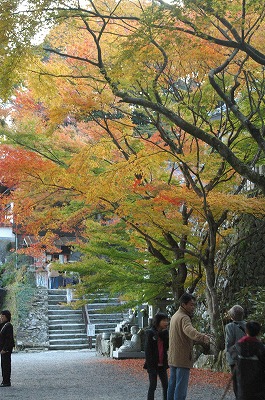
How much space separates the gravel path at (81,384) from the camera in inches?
475

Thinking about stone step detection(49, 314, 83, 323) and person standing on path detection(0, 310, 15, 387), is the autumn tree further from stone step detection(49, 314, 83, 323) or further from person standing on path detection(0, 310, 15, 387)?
stone step detection(49, 314, 83, 323)

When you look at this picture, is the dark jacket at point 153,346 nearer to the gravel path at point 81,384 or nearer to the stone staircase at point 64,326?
the gravel path at point 81,384

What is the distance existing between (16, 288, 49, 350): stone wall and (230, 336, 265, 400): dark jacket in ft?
82.1

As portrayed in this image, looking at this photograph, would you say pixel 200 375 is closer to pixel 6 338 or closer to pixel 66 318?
pixel 6 338

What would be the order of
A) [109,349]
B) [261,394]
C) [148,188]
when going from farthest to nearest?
1. [109,349]
2. [148,188]
3. [261,394]

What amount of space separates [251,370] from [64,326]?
1038 inches

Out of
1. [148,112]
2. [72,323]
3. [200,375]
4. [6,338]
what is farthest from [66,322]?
[6,338]

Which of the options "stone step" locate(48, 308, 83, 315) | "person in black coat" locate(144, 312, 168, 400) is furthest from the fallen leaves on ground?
"stone step" locate(48, 308, 83, 315)

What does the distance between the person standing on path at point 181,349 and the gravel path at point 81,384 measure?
313cm

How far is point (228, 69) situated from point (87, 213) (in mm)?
6709

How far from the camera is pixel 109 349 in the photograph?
24.4m

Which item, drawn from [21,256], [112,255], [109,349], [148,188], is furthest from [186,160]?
[21,256]

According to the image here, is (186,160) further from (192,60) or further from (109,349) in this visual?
(109,349)

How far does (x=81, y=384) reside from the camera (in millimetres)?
Answer: 14578
